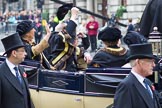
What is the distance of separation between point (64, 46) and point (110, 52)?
1336 millimetres

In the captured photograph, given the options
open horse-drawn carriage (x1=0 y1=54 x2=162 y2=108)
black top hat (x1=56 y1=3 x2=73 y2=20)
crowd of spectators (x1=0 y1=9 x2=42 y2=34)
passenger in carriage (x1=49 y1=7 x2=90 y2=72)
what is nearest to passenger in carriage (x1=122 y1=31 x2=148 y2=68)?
open horse-drawn carriage (x1=0 y1=54 x2=162 y2=108)

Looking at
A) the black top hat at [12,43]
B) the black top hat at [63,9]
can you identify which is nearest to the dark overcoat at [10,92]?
the black top hat at [12,43]

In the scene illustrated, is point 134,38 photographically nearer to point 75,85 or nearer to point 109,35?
point 109,35

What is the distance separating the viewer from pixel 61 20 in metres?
7.94

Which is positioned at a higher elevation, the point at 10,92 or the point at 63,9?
the point at 63,9

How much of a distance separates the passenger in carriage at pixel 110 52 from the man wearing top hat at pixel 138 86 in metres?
1.89

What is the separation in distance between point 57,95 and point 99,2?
2915 centimetres

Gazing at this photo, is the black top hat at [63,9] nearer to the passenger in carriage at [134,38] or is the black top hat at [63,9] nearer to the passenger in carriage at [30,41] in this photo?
the passenger in carriage at [30,41]

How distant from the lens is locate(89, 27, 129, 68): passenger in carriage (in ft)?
21.4

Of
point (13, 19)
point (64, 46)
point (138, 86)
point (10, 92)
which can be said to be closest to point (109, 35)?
point (64, 46)

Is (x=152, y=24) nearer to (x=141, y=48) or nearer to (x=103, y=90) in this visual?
(x=103, y=90)

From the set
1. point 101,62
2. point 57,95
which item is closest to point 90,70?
point 101,62

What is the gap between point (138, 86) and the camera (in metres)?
4.44

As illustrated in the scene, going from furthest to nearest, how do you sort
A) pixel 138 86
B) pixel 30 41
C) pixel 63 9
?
pixel 63 9
pixel 30 41
pixel 138 86
